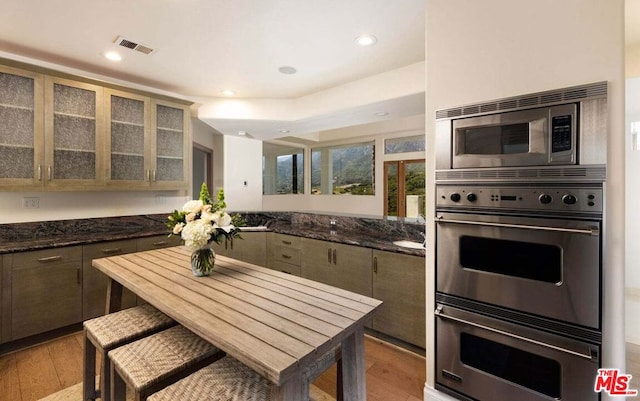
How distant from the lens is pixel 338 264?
2.94 metres

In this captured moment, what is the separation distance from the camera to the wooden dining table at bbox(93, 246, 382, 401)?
0.96 metres

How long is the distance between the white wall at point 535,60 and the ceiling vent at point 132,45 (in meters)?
2.29

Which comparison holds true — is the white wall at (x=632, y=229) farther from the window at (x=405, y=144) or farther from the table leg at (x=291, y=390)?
the window at (x=405, y=144)

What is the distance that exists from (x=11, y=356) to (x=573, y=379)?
3.85 metres

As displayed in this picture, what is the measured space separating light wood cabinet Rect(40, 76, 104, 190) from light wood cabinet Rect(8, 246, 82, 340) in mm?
672

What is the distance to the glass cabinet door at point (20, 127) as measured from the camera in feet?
8.22

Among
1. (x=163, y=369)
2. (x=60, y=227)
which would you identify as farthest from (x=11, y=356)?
(x=163, y=369)

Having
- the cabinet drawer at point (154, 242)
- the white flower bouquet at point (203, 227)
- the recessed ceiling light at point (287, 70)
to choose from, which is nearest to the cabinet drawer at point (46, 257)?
the cabinet drawer at point (154, 242)

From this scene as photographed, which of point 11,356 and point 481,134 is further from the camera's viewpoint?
point 11,356

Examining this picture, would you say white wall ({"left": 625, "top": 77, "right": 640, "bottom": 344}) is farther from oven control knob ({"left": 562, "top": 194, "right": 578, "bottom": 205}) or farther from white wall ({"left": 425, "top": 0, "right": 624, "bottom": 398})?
oven control knob ({"left": 562, "top": 194, "right": 578, "bottom": 205})

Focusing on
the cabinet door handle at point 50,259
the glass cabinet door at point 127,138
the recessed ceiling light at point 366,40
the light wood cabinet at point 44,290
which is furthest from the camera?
the glass cabinet door at point 127,138

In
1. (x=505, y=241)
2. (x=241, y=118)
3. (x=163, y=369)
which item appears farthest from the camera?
(x=241, y=118)

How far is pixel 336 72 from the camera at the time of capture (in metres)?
2.98

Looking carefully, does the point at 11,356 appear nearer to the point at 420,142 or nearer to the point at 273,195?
the point at 273,195
